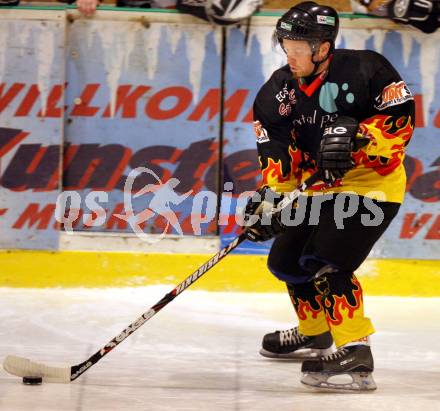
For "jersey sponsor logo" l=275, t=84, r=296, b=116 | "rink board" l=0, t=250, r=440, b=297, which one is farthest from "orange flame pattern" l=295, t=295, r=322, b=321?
"rink board" l=0, t=250, r=440, b=297

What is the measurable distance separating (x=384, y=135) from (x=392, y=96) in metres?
0.14

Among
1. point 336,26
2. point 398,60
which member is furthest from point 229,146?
point 336,26

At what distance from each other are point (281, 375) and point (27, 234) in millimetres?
1983

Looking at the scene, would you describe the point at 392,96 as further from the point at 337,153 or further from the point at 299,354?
the point at 299,354

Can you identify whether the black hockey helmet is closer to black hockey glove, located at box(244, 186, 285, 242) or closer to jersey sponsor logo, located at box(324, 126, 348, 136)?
jersey sponsor logo, located at box(324, 126, 348, 136)

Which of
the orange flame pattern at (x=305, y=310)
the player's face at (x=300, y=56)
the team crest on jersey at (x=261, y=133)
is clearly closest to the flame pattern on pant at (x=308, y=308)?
the orange flame pattern at (x=305, y=310)

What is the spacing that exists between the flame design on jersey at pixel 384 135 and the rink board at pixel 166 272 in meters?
1.79

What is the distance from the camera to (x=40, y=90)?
5.68 metres

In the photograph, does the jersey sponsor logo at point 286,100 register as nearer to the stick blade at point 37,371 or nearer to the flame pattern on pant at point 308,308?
the flame pattern on pant at point 308,308

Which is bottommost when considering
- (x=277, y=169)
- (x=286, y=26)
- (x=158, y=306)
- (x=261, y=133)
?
(x=158, y=306)

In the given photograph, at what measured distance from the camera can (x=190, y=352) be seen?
14.9 feet

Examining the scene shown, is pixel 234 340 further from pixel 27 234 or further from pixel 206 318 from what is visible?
pixel 27 234

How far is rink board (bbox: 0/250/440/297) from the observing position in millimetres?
5711

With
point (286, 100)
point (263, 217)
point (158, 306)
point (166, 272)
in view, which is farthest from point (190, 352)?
point (166, 272)
